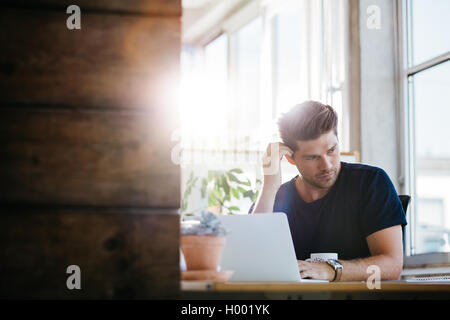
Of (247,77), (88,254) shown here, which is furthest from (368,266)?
(247,77)

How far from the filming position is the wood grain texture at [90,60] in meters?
1.15

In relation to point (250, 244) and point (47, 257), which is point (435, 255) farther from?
point (47, 257)

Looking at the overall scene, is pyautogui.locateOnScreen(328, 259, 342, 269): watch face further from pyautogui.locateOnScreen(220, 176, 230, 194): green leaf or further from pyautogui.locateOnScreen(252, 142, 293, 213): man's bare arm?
pyautogui.locateOnScreen(220, 176, 230, 194): green leaf

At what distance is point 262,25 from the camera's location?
5.70 m

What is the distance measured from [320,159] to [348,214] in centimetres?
24

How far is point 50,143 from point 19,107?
0.09m

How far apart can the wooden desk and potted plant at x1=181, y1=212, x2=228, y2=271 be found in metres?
0.13

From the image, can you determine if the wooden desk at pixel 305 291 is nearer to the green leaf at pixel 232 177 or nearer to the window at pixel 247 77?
the green leaf at pixel 232 177

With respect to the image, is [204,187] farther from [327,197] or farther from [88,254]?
[88,254]

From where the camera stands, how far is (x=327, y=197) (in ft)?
8.04

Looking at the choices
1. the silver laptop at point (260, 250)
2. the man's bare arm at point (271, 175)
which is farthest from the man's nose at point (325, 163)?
the silver laptop at point (260, 250)

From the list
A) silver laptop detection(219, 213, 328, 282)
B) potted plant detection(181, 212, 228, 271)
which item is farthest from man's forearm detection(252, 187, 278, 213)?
potted plant detection(181, 212, 228, 271)

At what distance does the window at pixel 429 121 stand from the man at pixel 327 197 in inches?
48.6
